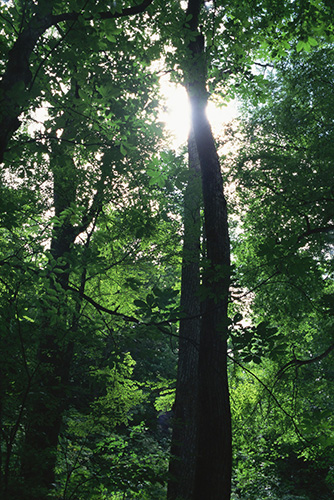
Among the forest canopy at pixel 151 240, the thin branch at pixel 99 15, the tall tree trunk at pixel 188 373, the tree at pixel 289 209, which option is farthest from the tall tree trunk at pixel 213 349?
the tree at pixel 289 209

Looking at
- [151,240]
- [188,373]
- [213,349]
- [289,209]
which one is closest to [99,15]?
[213,349]

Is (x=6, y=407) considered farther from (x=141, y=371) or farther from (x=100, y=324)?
(x=141, y=371)

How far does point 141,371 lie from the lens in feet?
63.9

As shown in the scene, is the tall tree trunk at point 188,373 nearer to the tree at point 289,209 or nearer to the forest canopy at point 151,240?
the forest canopy at point 151,240

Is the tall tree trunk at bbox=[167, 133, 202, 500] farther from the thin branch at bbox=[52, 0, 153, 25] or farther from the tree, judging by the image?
the thin branch at bbox=[52, 0, 153, 25]

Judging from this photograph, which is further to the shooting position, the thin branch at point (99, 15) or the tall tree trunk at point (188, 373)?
the tall tree trunk at point (188, 373)

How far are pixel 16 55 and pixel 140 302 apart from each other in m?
2.00

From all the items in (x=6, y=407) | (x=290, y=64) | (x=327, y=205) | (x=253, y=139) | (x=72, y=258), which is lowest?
(x=6, y=407)

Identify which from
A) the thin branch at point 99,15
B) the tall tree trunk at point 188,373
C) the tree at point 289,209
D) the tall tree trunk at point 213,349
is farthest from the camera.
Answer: the tree at point 289,209

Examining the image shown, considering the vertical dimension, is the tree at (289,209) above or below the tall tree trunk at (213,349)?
above

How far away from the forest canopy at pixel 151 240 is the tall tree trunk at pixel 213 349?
16 millimetres

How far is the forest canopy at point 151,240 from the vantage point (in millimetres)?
2906

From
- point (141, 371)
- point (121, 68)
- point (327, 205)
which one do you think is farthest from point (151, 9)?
point (141, 371)

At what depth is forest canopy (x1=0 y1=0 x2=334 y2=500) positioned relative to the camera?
2.91 m
